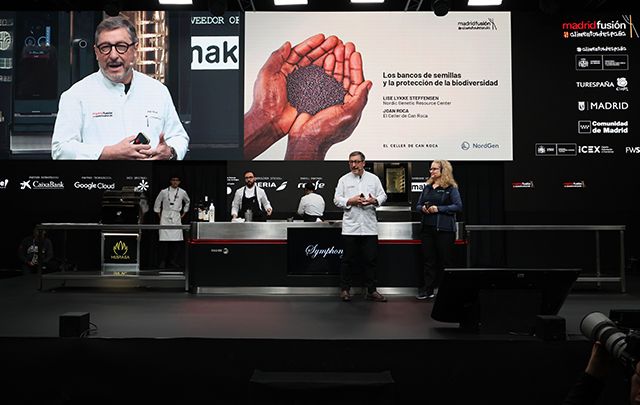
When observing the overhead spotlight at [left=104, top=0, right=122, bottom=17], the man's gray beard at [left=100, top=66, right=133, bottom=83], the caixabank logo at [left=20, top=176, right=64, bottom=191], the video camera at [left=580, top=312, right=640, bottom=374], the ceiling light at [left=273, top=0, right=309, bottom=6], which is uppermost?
the ceiling light at [left=273, top=0, right=309, bottom=6]

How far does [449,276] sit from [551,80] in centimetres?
652

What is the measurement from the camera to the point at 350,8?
8695mm

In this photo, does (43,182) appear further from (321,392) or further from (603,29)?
(603,29)

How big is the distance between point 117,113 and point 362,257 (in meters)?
4.92

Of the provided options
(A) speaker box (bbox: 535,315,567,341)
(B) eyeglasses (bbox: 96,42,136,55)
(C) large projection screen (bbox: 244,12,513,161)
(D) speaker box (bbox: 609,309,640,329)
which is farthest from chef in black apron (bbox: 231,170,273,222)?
(D) speaker box (bbox: 609,309,640,329)

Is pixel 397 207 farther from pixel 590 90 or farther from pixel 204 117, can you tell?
pixel 590 90

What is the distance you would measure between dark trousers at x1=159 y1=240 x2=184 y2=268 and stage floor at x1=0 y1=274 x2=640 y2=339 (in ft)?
7.88

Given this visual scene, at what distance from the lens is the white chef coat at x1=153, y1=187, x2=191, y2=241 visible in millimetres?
8523

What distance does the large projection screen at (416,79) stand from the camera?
8.29 meters

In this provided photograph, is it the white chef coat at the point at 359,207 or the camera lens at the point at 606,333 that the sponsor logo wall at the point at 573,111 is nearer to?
the white chef coat at the point at 359,207

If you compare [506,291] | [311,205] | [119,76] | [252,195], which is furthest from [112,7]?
[506,291]

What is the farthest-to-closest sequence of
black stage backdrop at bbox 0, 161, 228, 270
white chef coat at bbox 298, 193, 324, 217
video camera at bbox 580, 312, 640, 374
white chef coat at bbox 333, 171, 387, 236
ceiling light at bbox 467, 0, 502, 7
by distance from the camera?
black stage backdrop at bbox 0, 161, 228, 270
white chef coat at bbox 298, 193, 324, 217
ceiling light at bbox 467, 0, 502, 7
white chef coat at bbox 333, 171, 387, 236
video camera at bbox 580, 312, 640, 374

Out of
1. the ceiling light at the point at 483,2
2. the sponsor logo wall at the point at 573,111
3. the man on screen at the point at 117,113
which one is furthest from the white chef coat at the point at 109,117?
the sponsor logo wall at the point at 573,111

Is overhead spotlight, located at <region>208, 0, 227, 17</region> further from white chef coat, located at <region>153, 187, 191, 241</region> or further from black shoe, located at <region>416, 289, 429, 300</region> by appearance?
black shoe, located at <region>416, 289, 429, 300</region>
